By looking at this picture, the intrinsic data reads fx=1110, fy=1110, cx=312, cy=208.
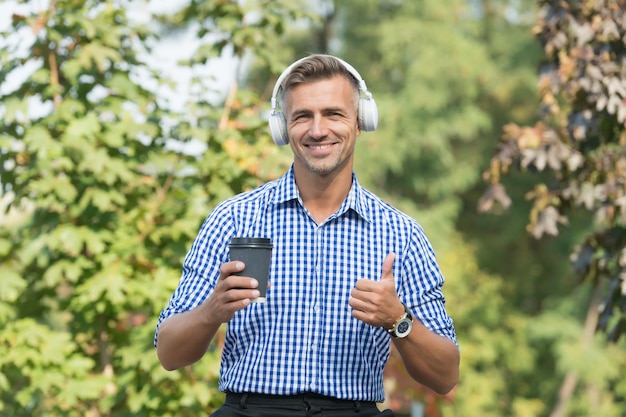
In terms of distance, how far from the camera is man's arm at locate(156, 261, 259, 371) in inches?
123

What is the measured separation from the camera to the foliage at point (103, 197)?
6.88 meters

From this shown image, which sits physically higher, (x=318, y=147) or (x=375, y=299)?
(x=318, y=147)

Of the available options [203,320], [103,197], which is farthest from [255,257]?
[103,197]

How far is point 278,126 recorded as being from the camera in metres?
3.79

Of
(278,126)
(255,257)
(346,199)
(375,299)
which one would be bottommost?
(375,299)

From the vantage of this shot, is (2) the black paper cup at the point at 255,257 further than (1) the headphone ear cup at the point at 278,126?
No

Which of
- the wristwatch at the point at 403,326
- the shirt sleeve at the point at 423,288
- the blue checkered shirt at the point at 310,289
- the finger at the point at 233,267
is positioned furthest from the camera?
the shirt sleeve at the point at 423,288

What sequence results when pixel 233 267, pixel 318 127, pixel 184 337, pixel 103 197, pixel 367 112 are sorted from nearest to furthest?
pixel 233 267, pixel 184 337, pixel 318 127, pixel 367 112, pixel 103 197

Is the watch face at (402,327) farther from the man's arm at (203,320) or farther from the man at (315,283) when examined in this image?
the man's arm at (203,320)

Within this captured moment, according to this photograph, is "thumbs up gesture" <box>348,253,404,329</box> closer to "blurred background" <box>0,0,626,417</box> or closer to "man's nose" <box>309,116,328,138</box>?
"man's nose" <box>309,116,328,138</box>

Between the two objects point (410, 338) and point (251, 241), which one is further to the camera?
point (410, 338)

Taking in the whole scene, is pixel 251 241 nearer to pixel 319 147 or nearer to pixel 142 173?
pixel 319 147

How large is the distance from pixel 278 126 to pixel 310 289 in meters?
0.60

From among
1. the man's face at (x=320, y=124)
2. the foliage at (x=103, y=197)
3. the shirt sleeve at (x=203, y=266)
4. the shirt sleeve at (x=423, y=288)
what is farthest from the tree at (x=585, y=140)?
A: the shirt sleeve at (x=203, y=266)
